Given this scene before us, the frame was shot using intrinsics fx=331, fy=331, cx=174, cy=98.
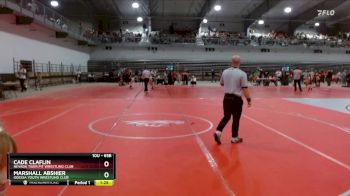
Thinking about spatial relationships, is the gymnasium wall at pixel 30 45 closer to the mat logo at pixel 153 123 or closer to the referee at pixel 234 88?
the mat logo at pixel 153 123

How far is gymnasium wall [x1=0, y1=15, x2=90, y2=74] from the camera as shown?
66.0 ft

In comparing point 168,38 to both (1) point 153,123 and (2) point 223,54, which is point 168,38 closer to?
(2) point 223,54

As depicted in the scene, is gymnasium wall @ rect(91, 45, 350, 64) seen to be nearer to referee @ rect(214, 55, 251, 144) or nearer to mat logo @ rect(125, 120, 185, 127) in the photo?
mat logo @ rect(125, 120, 185, 127)

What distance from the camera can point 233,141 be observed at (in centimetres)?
715

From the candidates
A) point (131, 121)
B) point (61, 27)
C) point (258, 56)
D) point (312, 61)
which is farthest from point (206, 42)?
point (131, 121)

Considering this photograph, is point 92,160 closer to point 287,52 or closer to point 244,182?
point 244,182

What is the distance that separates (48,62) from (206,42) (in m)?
23.0
